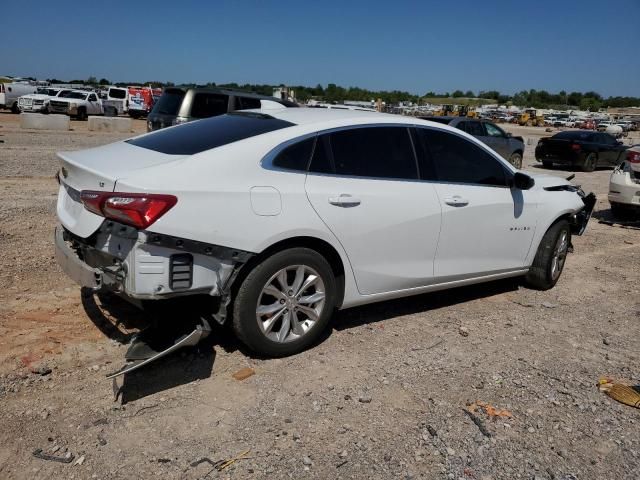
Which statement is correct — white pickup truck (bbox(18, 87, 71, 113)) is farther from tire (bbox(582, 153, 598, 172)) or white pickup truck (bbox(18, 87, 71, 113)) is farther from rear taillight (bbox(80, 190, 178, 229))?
rear taillight (bbox(80, 190, 178, 229))

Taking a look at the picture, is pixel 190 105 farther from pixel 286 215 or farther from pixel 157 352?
pixel 157 352

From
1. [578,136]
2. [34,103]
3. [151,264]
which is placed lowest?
[34,103]

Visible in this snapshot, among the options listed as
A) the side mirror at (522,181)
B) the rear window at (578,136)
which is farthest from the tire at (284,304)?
the rear window at (578,136)

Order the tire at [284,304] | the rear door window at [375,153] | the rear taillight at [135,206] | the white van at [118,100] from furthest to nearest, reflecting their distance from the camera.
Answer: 1. the white van at [118,100]
2. the rear door window at [375,153]
3. the tire at [284,304]
4. the rear taillight at [135,206]

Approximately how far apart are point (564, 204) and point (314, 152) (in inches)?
121

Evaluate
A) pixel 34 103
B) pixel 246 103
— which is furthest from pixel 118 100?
pixel 246 103

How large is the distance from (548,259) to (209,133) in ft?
11.7

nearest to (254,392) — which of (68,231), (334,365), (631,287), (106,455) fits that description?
(334,365)

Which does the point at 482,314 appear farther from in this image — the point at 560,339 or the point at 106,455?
the point at 106,455

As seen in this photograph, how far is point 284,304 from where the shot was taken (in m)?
3.70

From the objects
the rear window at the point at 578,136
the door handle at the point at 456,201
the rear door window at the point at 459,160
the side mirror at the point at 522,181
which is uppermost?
the rear door window at the point at 459,160

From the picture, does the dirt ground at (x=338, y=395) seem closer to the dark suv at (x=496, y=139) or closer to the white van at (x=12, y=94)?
the dark suv at (x=496, y=139)

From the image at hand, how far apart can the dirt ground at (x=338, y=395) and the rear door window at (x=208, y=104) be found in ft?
24.2

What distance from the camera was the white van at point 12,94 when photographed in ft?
105
